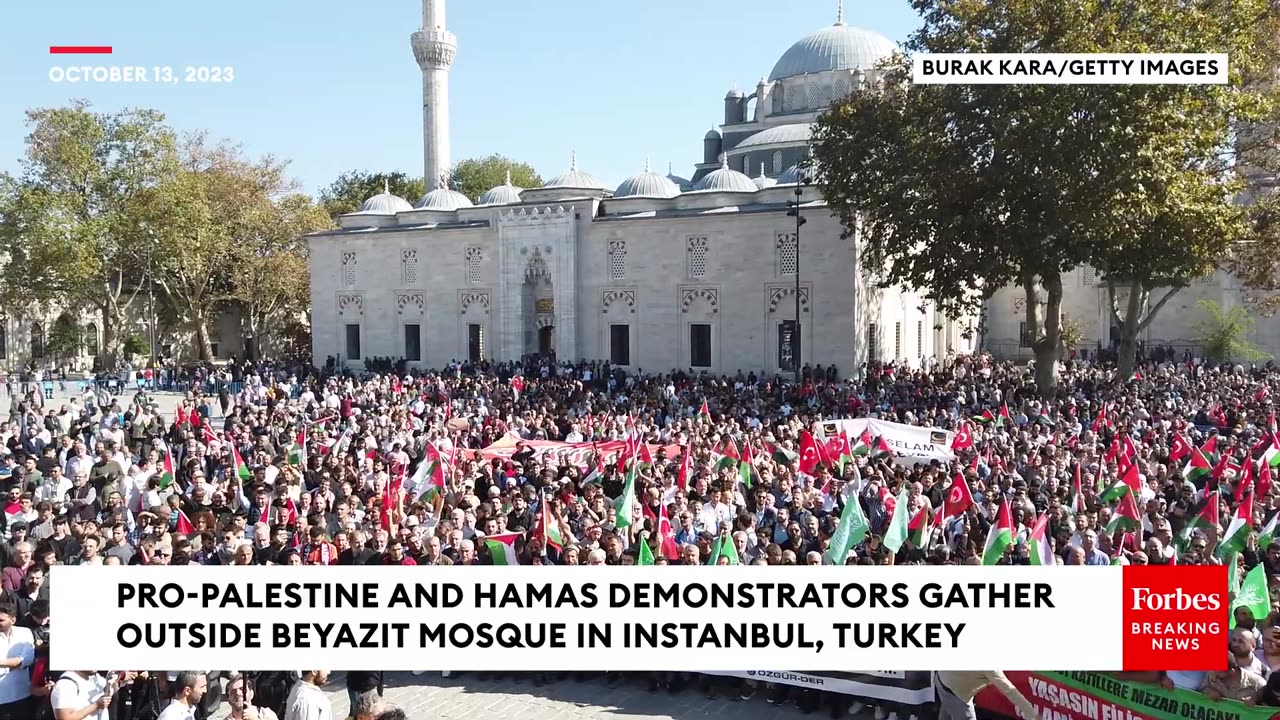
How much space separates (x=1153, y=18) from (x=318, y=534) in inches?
869

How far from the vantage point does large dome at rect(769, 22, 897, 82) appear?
4900cm

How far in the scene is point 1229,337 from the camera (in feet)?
123

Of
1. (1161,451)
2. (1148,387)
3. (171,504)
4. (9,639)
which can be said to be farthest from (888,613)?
(1148,387)

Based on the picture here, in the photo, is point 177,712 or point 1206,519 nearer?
point 177,712

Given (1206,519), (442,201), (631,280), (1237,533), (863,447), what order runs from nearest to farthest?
(1237,533) < (1206,519) < (863,447) < (631,280) < (442,201)

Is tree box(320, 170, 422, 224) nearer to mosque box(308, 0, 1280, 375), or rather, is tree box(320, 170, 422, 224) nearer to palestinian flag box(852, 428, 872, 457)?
mosque box(308, 0, 1280, 375)

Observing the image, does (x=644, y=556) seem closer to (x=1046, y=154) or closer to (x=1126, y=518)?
(x=1126, y=518)

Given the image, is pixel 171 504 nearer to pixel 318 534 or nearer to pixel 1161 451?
pixel 318 534

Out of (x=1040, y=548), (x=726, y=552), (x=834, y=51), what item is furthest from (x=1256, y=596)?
(x=834, y=51)

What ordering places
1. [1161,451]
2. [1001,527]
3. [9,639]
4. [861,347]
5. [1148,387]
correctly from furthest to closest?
[861,347]
[1148,387]
[1161,451]
[1001,527]
[9,639]

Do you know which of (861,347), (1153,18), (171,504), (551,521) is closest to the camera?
(551,521)

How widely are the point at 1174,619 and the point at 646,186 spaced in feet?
110

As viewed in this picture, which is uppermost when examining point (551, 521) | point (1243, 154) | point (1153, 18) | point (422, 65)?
point (422, 65)

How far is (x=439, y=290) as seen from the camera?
40625mm
